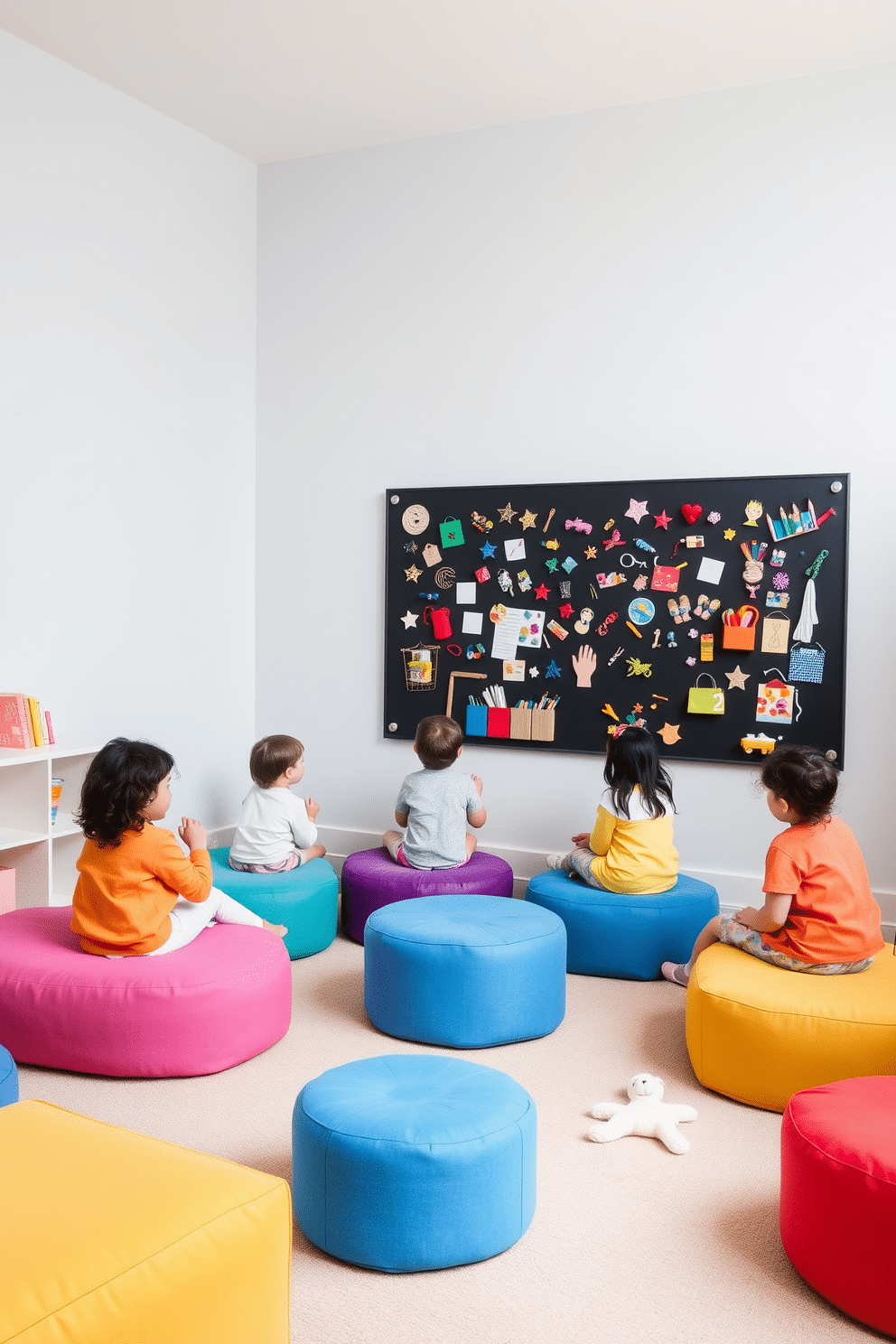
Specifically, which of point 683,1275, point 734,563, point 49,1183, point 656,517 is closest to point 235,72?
point 656,517

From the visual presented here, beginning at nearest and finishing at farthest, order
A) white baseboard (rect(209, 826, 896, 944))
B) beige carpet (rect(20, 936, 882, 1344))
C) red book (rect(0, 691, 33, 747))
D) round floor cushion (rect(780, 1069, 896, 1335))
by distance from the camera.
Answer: round floor cushion (rect(780, 1069, 896, 1335)) → beige carpet (rect(20, 936, 882, 1344)) → red book (rect(0, 691, 33, 747)) → white baseboard (rect(209, 826, 896, 944))

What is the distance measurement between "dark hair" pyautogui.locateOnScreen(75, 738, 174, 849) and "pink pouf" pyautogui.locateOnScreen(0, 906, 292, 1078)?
40 centimetres

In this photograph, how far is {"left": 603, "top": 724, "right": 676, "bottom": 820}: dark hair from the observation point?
13.4 ft

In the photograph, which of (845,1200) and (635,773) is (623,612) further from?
(845,1200)

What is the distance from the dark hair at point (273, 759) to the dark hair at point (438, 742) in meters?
0.54

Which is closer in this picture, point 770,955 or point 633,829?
point 770,955

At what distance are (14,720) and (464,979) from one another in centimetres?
219

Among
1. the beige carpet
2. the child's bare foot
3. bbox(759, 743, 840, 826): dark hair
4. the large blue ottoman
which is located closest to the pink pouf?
the beige carpet

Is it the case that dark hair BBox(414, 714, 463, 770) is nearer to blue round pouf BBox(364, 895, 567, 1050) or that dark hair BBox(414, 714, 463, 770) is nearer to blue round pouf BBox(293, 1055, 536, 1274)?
blue round pouf BBox(364, 895, 567, 1050)

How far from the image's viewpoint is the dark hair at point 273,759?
172 inches

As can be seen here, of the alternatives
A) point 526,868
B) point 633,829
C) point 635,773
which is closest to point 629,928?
point 633,829

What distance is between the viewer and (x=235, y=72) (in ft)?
14.9

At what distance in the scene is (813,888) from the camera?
311 cm

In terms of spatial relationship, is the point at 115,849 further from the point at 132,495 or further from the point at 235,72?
the point at 235,72
